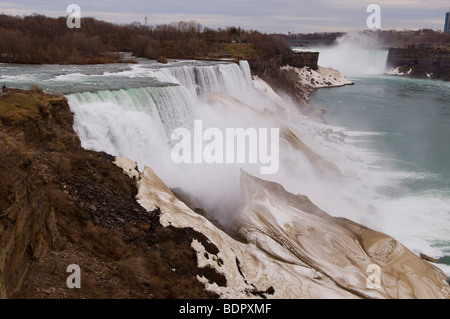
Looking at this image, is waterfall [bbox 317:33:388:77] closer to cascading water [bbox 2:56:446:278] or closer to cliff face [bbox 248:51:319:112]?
cliff face [bbox 248:51:319:112]

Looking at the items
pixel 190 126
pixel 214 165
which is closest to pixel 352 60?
pixel 190 126

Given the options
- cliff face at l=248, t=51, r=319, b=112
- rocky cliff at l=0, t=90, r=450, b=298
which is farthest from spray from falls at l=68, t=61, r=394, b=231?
cliff face at l=248, t=51, r=319, b=112

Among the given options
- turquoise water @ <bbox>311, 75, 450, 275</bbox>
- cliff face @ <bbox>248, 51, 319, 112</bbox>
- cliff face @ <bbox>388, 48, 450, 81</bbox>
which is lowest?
turquoise water @ <bbox>311, 75, 450, 275</bbox>

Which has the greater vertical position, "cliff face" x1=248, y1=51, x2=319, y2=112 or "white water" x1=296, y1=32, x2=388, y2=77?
"white water" x1=296, y1=32, x2=388, y2=77

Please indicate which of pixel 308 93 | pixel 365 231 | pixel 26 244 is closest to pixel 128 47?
pixel 308 93

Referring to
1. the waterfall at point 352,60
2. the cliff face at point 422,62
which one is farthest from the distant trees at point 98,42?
the cliff face at point 422,62

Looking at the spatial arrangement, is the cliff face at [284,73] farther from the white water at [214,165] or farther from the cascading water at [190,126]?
the white water at [214,165]

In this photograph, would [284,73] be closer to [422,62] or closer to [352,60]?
[422,62]
